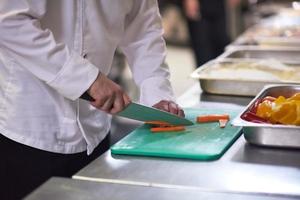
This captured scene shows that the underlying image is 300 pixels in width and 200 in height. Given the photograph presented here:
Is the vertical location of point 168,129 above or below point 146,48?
below

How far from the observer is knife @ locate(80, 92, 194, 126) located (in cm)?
115

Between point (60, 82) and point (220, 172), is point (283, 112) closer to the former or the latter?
point (220, 172)

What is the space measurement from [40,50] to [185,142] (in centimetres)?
34

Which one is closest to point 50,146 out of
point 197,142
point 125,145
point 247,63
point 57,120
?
point 57,120

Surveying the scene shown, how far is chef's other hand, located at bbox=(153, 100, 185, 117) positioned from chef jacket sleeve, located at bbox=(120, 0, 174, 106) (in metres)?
0.04

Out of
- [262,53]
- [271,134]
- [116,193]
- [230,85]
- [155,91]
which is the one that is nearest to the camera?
[116,193]

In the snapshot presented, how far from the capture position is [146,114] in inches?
46.9

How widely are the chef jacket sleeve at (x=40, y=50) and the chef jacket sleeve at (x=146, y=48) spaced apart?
27cm

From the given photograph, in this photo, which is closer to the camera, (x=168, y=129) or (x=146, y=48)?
(x=168, y=129)

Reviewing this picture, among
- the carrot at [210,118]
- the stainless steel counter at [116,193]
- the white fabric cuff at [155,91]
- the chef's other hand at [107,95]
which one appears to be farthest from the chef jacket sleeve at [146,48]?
the stainless steel counter at [116,193]

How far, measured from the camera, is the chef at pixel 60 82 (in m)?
1.13

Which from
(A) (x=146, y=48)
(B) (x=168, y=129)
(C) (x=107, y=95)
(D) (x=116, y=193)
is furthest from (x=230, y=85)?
(D) (x=116, y=193)

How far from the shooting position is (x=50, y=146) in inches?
49.8

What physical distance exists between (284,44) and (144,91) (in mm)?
845
